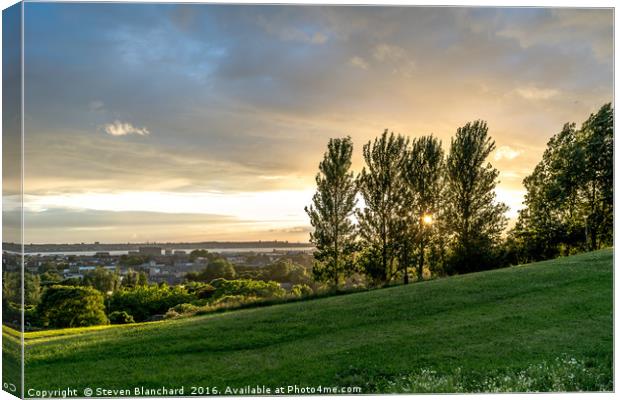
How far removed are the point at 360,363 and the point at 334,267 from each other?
369cm

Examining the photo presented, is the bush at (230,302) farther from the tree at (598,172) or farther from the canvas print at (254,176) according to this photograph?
the tree at (598,172)

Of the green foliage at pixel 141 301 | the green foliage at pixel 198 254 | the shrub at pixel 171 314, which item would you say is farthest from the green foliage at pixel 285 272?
the green foliage at pixel 141 301

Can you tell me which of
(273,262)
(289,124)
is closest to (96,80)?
(289,124)

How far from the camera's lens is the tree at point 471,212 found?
13.5 metres

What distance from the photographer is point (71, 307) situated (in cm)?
1055


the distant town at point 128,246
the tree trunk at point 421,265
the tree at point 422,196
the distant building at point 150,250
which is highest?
the tree at point 422,196

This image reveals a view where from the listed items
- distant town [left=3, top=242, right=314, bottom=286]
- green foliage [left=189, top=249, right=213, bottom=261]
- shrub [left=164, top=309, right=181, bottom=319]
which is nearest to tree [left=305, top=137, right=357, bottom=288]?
distant town [left=3, top=242, right=314, bottom=286]

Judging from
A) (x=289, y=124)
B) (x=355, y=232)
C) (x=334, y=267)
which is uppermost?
(x=289, y=124)

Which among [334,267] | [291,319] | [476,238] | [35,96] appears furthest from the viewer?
[476,238]

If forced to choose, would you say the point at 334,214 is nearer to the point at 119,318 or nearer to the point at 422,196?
the point at 422,196

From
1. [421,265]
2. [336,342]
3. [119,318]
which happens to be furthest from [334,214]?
[119,318]

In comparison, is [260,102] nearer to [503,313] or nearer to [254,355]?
[254,355]

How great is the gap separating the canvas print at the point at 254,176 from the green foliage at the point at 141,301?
3cm

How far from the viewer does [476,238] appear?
1489 cm
